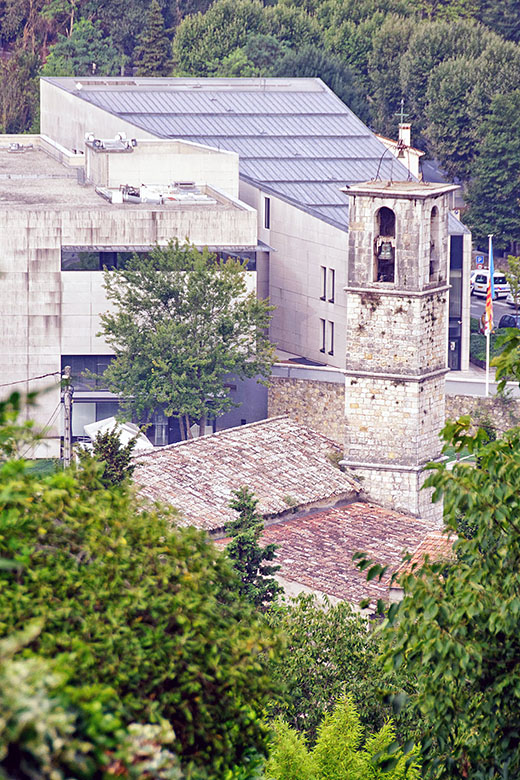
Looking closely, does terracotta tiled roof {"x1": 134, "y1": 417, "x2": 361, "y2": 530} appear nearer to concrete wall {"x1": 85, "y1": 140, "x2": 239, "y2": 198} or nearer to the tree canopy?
concrete wall {"x1": 85, "y1": 140, "x2": 239, "y2": 198}

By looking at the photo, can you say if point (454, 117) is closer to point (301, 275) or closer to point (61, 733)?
point (301, 275)

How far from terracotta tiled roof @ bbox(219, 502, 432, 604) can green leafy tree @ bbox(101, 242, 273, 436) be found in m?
14.5

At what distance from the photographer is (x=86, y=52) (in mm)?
126938

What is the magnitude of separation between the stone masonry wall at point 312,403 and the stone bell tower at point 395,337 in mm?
10676

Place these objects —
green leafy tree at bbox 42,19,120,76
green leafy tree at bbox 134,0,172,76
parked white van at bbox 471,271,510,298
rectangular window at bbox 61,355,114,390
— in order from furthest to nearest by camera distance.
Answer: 1. green leafy tree at bbox 42,19,120,76
2. green leafy tree at bbox 134,0,172,76
3. parked white van at bbox 471,271,510,298
4. rectangular window at bbox 61,355,114,390

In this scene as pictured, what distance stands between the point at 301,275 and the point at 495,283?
18.8 m

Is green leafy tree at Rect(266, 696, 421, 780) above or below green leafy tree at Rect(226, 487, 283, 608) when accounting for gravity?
below

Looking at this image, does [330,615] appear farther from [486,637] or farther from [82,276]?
[82,276]

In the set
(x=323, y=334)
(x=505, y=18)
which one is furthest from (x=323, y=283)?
(x=505, y=18)

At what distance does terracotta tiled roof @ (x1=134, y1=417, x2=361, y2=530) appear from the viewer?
154ft

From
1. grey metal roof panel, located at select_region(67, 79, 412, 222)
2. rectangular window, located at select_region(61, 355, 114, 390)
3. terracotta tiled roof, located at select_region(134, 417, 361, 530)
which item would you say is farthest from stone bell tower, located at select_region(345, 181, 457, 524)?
grey metal roof panel, located at select_region(67, 79, 412, 222)

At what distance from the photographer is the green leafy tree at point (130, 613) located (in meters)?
11.9

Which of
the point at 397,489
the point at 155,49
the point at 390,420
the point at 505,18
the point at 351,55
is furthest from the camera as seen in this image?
the point at 505,18

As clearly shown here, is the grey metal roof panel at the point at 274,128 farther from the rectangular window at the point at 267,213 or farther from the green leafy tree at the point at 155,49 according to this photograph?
the green leafy tree at the point at 155,49
